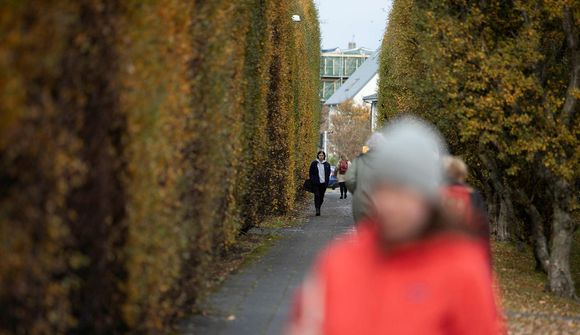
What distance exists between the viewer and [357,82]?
384 feet

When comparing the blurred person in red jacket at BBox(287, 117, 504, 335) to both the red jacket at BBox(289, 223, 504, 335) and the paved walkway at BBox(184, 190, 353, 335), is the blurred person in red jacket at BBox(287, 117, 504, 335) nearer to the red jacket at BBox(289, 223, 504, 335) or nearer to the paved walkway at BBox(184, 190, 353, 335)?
the red jacket at BBox(289, 223, 504, 335)

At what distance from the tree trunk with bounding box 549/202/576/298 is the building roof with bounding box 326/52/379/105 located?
91.8 meters

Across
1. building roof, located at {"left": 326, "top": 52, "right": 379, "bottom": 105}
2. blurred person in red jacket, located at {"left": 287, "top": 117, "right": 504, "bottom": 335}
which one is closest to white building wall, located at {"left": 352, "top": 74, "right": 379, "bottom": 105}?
building roof, located at {"left": 326, "top": 52, "right": 379, "bottom": 105}

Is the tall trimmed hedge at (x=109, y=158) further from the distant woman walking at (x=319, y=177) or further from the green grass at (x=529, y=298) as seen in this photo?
the distant woman walking at (x=319, y=177)

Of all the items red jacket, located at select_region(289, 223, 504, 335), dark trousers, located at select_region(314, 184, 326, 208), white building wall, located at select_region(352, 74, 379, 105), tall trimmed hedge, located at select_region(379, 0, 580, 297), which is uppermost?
white building wall, located at select_region(352, 74, 379, 105)

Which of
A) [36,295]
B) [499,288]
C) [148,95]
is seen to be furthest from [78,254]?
[499,288]

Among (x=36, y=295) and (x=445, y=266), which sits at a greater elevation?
(x=445, y=266)

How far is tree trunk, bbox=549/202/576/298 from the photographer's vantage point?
57.7ft

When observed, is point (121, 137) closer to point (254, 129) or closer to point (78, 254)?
point (78, 254)

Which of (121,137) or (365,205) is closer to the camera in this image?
→ (121,137)

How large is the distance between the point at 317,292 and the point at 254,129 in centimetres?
1636

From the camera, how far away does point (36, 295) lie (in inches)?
221

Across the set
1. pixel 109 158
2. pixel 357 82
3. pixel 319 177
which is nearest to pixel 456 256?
pixel 109 158

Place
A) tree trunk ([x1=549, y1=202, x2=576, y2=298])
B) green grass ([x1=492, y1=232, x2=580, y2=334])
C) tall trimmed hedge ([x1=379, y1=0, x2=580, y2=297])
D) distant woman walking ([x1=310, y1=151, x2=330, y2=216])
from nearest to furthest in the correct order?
green grass ([x1=492, y1=232, x2=580, y2=334]), tall trimmed hedge ([x1=379, y1=0, x2=580, y2=297]), tree trunk ([x1=549, y1=202, x2=576, y2=298]), distant woman walking ([x1=310, y1=151, x2=330, y2=216])
